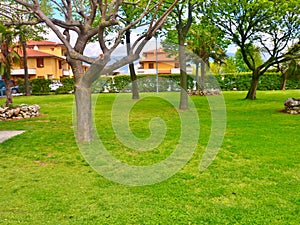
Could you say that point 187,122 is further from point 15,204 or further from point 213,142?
point 15,204

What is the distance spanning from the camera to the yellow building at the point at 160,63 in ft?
97.0

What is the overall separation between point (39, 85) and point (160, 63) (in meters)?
11.8

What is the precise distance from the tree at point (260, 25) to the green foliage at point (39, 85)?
57.5ft

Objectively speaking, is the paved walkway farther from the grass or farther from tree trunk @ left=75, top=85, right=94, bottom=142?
tree trunk @ left=75, top=85, right=94, bottom=142

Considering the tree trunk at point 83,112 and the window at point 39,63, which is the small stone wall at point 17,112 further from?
the window at point 39,63

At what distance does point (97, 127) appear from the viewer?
30.0 ft

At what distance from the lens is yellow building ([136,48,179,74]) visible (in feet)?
97.0

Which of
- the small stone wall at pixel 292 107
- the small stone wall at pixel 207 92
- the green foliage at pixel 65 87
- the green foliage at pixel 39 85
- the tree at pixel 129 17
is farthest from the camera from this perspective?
the green foliage at pixel 65 87

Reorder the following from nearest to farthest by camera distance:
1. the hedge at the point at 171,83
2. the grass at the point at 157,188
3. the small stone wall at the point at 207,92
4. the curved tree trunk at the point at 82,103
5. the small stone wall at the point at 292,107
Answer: the grass at the point at 157,188
the curved tree trunk at the point at 82,103
the small stone wall at the point at 292,107
the small stone wall at the point at 207,92
the hedge at the point at 171,83

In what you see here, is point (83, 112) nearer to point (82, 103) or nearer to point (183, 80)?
point (82, 103)

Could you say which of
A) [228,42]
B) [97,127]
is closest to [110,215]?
[97,127]

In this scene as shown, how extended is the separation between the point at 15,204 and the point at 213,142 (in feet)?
14.4

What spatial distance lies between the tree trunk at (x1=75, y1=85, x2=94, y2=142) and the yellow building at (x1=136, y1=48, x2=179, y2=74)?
70.4 ft

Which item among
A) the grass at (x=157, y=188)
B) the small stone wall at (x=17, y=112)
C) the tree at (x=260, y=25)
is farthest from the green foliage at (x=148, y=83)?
the grass at (x=157, y=188)
